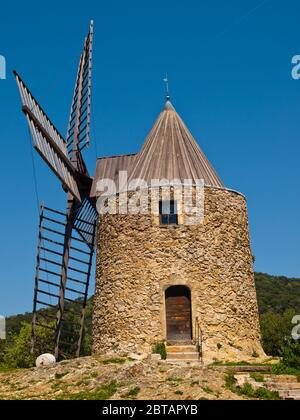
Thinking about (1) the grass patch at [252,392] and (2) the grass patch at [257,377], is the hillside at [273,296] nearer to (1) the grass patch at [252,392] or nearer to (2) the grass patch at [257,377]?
(2) the grass patch at [257,377]

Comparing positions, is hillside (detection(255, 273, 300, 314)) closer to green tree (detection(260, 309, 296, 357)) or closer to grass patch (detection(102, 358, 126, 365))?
green tree (detection(260, 309, 296, 357))

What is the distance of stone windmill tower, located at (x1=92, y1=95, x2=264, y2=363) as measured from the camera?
1619 centimetres

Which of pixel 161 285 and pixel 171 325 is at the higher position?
pixel 161 285

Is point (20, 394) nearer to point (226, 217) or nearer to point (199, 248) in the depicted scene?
point (199, 248)

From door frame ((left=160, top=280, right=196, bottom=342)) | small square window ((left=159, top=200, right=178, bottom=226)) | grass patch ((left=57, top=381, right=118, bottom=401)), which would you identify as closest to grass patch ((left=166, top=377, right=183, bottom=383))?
grass patch ((left=57, top=381, right=118, bottom=401))

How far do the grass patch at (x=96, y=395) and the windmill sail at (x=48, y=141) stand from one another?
9.71 meters

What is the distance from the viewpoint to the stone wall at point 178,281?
16.2 m

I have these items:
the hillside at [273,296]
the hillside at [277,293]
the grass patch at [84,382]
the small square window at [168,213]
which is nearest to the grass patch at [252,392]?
the grass patch at [84,382]

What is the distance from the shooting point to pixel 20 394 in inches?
479

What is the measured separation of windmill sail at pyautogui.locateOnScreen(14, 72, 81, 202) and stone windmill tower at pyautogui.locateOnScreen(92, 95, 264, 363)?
393cm

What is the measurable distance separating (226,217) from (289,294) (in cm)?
3069
